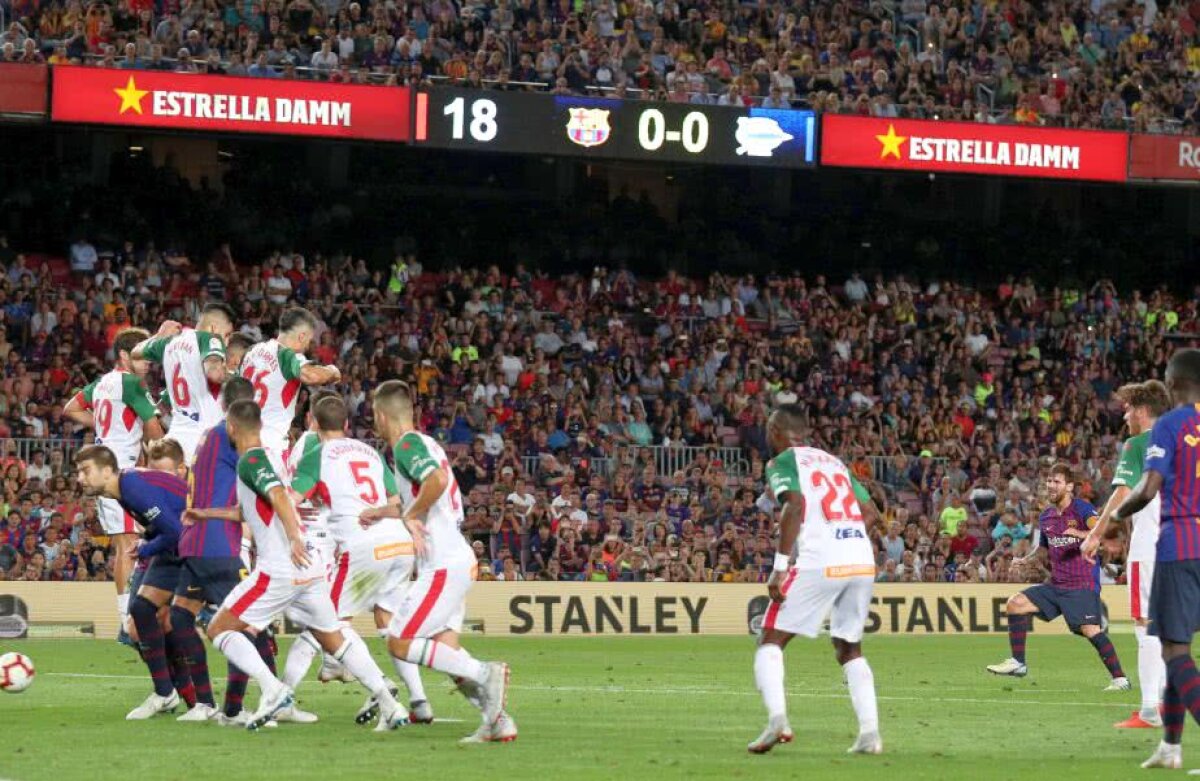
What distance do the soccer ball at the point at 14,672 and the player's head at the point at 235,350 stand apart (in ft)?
11.4

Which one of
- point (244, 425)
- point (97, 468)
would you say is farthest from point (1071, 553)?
point (97, 468)

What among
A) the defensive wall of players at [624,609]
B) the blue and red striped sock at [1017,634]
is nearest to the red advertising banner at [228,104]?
the defensive wall of players at [624,609]

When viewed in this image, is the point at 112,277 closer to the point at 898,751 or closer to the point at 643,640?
the point at 643,640

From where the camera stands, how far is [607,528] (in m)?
29.5

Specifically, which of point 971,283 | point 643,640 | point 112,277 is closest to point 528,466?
point 643,640

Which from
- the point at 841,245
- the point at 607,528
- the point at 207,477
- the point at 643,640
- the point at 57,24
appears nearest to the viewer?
the point at 207,477

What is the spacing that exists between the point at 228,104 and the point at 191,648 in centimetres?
1948

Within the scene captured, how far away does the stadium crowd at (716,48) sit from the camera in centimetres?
3216

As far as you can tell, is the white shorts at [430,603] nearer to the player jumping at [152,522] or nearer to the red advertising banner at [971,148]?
the player jumping at [152,522]

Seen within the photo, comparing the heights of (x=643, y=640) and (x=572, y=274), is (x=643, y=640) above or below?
below

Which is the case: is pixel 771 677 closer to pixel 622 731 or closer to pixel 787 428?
pixel 787 428

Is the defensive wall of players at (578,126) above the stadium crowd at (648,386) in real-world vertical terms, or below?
above

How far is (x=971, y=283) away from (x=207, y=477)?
30418 mm

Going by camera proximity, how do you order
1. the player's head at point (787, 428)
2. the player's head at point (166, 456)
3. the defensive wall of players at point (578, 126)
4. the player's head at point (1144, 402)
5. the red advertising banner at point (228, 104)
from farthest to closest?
the defensive wall of players at point (578, 126) → the red advertising banner at point (228, 104) → the player's head at point (166, 456) → the player's head at point (1144, 402) → the player's head at point (787, 428)
